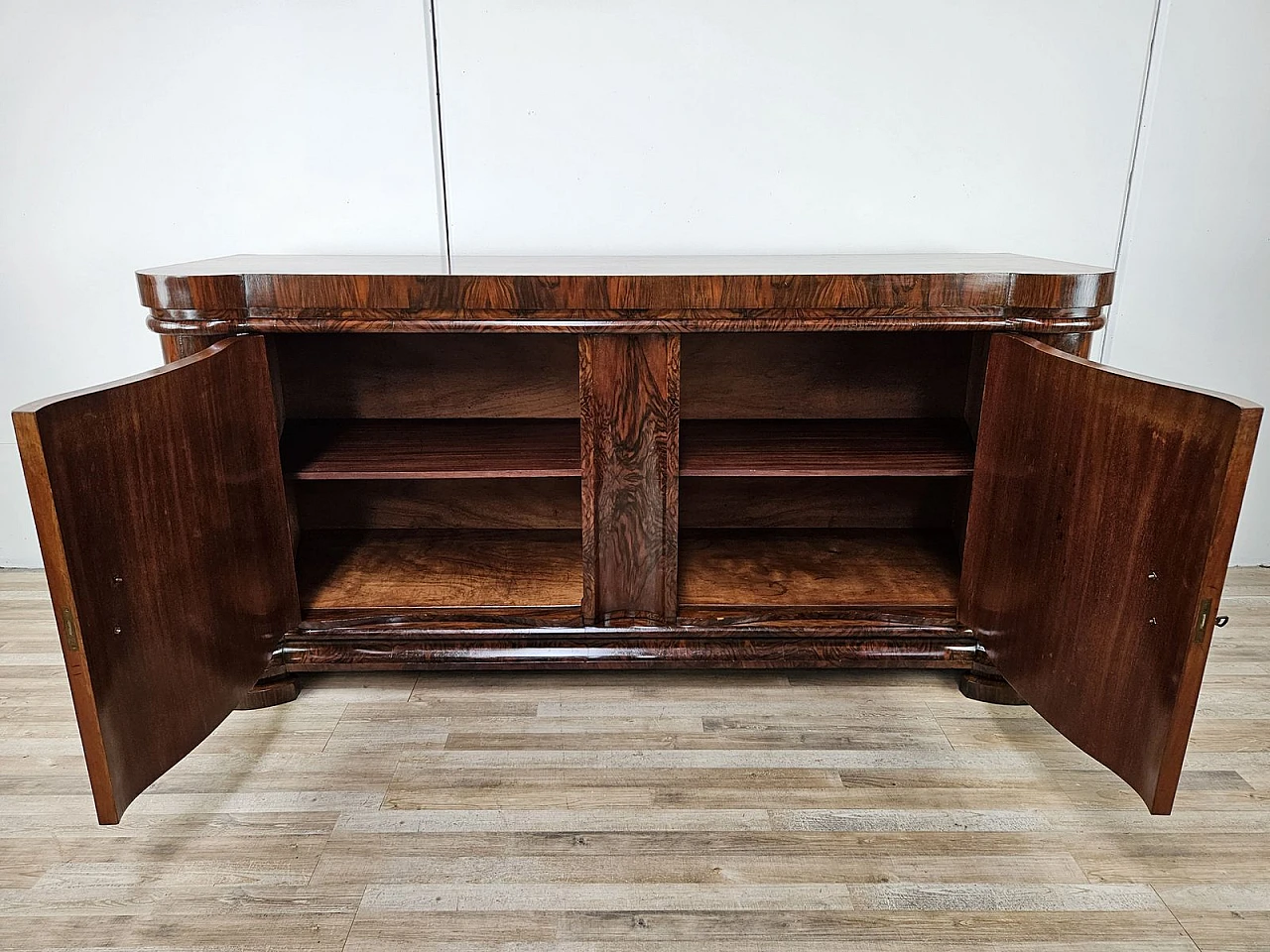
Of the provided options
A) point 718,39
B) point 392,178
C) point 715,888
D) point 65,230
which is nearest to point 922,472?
point 715,888

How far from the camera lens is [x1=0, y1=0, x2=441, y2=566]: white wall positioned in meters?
1.63

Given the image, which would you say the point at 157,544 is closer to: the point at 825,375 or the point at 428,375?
the point at 428,375

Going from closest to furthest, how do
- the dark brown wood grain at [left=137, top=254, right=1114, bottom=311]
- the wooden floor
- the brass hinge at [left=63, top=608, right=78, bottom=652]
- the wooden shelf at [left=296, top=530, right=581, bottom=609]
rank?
1. the brass hinge at [left=63, top=608, right=78, bottom=652]
2. the wooden floor
3. the dark brown wood grain at [left=137, top=254, right=1114, bottom=311]
4. the wooden shelf at [left=296, top=530, right=581, bottom=609]

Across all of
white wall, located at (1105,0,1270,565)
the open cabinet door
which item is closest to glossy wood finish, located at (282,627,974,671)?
the open cabinet door

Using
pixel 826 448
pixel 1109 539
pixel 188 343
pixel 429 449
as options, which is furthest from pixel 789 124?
pixel 188 343

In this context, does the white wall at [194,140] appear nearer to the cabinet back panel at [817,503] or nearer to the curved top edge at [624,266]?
the curved top edge at [624,266]

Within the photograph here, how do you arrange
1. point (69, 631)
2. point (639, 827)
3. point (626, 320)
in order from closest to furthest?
1. point (69, 631)
2. point (639, 827)
3. point (626, 320)

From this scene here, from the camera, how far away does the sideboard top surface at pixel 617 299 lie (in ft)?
4.00

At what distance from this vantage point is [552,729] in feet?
4.45

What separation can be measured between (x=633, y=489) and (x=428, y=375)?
53cm

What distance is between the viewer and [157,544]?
3.19 ft

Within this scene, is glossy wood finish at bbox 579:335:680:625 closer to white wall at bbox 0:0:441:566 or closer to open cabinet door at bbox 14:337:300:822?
open cabinet door at bbox 14:337:300:822

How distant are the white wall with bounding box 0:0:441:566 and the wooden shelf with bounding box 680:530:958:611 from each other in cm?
87

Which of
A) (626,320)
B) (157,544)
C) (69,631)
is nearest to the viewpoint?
(69,631)
